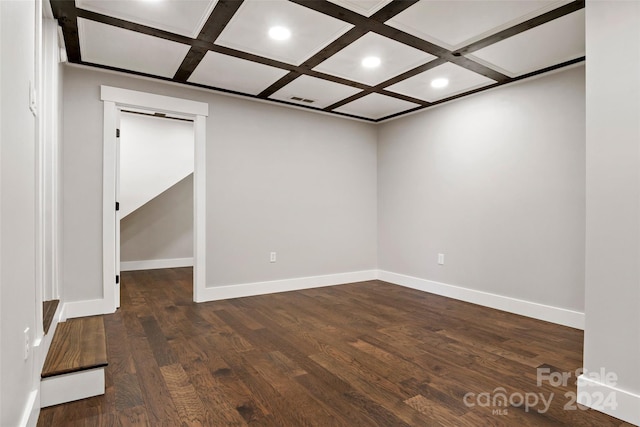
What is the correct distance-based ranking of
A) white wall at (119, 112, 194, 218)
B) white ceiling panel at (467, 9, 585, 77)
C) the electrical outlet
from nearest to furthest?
1. the electrical outlet
2. white ceiling panel at (467, 9, 585, 77)
3. white wall at (119, 112, 194, 218)

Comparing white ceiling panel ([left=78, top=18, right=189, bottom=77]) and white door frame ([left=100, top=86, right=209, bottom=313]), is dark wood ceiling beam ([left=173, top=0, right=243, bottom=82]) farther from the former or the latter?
white door frame ([left=100, top=86, right=209, bottom=313])

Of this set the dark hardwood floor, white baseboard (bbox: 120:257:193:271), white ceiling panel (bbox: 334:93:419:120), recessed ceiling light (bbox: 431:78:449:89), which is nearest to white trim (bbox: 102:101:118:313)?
the dark hardwood floor

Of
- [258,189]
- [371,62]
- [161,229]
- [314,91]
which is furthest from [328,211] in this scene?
[161,229]

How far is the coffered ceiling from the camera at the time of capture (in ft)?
8.02

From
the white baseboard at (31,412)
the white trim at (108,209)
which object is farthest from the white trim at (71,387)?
the white trim at (108,209)

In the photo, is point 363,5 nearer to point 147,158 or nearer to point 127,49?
point 127,49

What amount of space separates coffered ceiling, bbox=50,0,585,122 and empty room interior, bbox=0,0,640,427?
24 mm

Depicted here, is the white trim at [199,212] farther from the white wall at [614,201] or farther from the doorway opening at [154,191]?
the white wall at [614,201]

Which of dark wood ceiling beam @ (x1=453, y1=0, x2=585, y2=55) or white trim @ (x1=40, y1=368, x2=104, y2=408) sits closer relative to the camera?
white trim @ (x1=40, y1=368, x2=104, y2=408)

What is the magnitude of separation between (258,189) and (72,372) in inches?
113

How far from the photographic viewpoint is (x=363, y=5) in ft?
7.85

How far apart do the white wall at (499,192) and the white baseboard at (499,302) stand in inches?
2.0

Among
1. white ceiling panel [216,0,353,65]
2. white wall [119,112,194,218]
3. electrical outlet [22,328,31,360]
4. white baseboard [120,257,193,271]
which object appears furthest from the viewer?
white baseboard [120,257,193,271]

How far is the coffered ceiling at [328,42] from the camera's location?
8.02 feet
